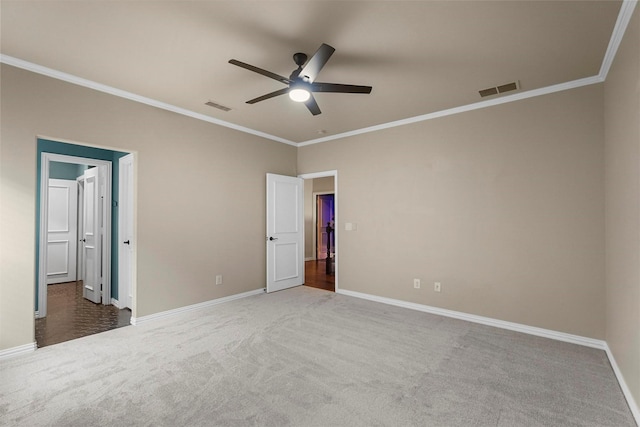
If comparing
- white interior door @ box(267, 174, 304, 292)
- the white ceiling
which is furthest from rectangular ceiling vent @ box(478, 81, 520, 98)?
white interior door @ box(267, 174, 304, 292)

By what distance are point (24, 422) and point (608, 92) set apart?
17.2ft

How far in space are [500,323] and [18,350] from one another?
5.00 metres

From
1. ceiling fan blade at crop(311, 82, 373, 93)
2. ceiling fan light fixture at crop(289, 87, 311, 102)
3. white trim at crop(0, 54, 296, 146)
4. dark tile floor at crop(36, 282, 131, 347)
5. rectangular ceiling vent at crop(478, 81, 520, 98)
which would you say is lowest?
dark tile floor at crop(36, 282, 131, 347)

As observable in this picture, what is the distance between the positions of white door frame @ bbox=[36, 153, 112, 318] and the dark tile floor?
0.22m

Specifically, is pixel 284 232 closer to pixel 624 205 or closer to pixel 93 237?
pixel 93 237

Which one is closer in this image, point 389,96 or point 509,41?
point 509,41

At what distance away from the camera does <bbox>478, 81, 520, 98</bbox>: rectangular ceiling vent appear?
3.22 m

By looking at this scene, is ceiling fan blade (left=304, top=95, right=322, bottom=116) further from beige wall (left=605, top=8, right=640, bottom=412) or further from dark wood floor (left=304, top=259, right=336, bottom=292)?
dark wood floor (left=304, top=259, right=336, bottom=292)

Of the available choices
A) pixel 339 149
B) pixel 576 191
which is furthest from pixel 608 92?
pixel 339 149

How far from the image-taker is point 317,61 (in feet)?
7.34

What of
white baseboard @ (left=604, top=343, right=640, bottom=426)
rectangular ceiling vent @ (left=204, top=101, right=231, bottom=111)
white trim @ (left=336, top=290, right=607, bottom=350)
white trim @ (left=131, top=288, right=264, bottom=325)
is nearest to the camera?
white baseboard @ (left=604, top=343, right=640, bottom=426)

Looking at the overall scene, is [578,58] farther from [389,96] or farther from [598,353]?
[598,353]

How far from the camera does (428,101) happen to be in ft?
12.1

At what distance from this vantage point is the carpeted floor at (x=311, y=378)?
6.40 ft
